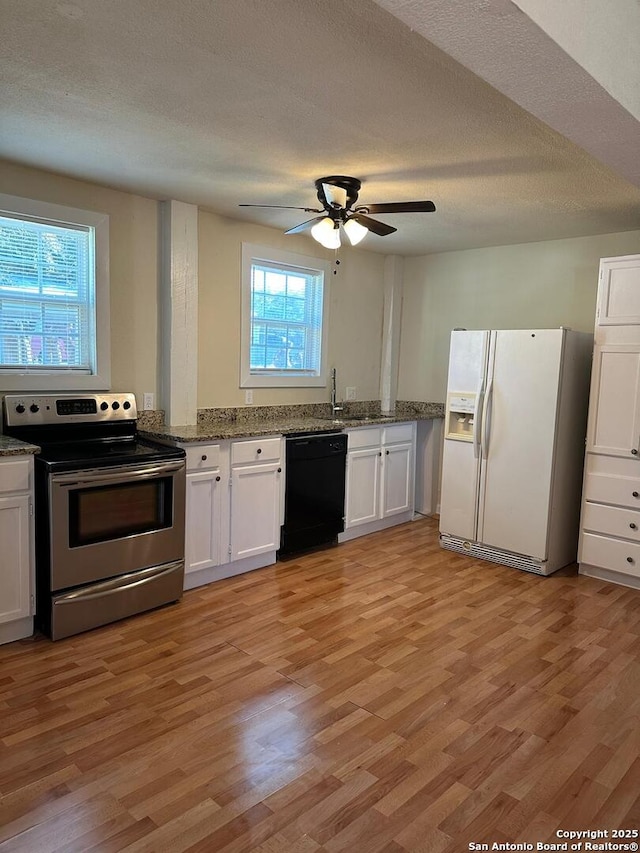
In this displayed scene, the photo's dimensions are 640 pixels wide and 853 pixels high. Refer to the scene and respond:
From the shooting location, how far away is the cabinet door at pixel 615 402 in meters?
3.71

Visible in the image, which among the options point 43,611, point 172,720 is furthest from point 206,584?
point 172,720

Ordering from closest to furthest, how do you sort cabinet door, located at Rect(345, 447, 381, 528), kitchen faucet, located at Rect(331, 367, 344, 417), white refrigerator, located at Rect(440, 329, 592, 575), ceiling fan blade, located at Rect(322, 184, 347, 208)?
1. ceiling fan blade, located at Rect(322, 184, 347, 208)
2. white refrigerator, located at Rect(440, 329, 592, 575)
3. cabinet door, located at Rect(345, 447, 381, 528)
4. kitchen faucet, located at Rect(331, 367, 344, 417)

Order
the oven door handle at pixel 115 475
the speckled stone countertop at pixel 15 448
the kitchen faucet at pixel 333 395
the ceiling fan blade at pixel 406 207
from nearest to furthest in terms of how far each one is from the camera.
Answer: the speckled stone countertop at pixel 15 448
the oven door handle at pixel 115 475
the ceiling fan blade at pixel 406 207
the kitchen faucet at pixel 333 395

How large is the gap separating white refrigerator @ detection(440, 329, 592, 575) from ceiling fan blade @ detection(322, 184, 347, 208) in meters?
1.49

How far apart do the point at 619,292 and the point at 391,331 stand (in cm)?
216

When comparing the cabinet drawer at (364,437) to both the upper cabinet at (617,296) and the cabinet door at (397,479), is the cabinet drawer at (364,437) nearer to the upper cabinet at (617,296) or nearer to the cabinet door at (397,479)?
the cabinet door at (397,479)

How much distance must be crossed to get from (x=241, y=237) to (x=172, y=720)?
3.20 meters

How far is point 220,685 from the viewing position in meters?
2.54

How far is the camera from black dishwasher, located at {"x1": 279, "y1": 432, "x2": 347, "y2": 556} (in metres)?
4.08

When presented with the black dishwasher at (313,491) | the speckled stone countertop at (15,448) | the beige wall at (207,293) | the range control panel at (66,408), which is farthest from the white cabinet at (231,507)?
the speckled stone countertop at (15,448)

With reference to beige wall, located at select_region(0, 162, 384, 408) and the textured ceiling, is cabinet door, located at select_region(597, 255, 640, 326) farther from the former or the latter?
beige wall, located at select_region(0, 162, 384, 408)

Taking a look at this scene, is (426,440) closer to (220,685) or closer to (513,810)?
(220,685)

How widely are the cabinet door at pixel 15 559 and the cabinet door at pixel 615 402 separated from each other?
3.36 metres

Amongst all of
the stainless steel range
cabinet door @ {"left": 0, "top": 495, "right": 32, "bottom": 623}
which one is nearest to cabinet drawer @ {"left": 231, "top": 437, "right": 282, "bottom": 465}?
the stainless steel range
